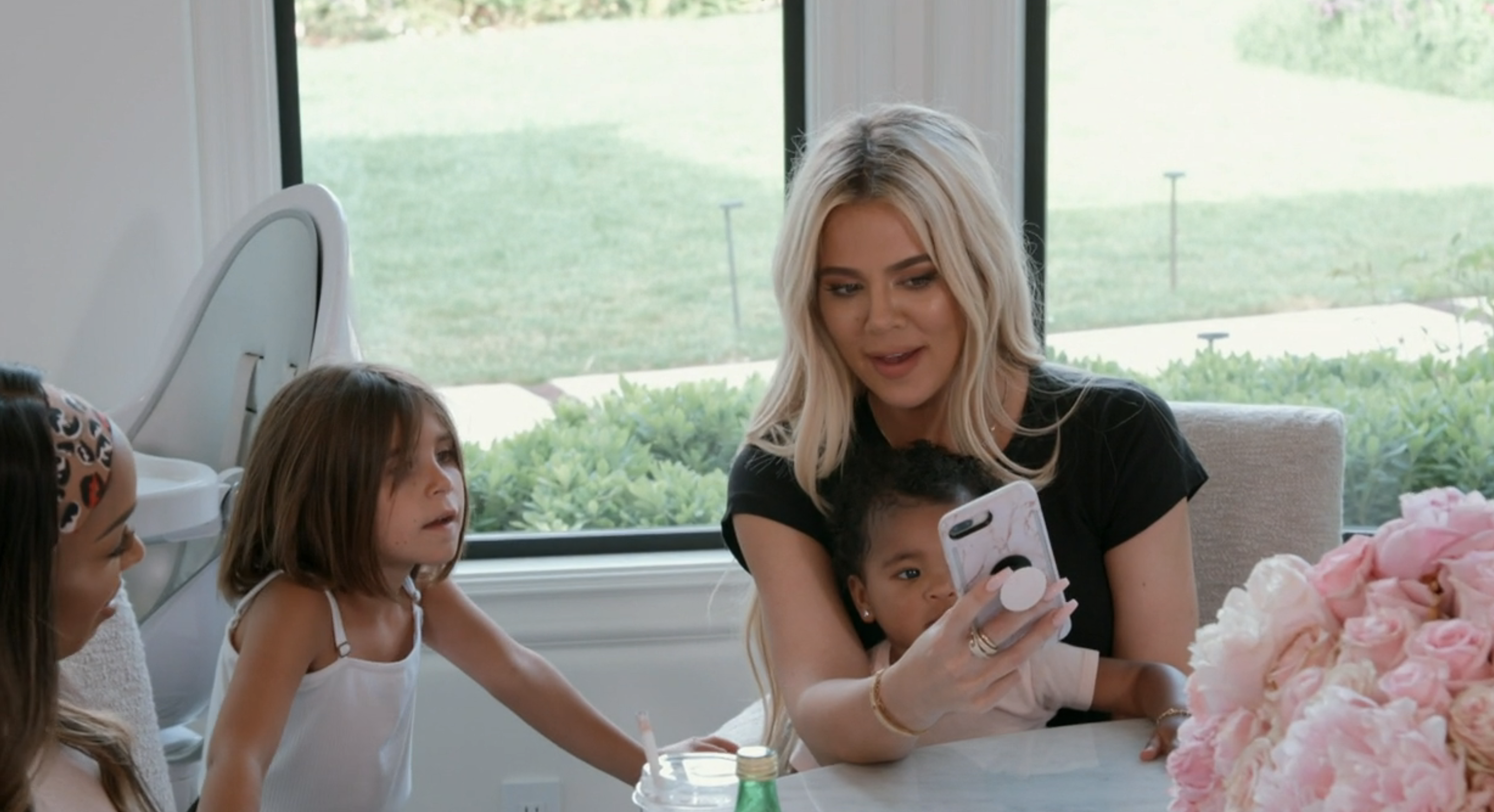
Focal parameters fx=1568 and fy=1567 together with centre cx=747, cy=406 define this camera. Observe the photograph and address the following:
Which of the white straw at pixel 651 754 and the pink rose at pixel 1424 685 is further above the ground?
the pink rose at pixel 1424 685

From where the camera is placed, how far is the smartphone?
1396mm

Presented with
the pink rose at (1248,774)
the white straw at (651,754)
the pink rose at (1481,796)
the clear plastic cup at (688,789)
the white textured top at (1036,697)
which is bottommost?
the white textured top at (1036,697)

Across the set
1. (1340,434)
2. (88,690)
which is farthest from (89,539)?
(1340,434)

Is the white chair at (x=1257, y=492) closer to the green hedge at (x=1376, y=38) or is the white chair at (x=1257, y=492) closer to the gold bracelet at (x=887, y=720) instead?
the gold bracelet at (x=887, y=720)

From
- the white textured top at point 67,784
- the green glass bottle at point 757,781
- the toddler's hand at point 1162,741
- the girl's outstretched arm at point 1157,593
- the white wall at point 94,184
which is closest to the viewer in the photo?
the green glass bottle at point 757,781

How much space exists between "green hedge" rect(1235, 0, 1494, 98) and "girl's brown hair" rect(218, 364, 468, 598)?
176 centimetres

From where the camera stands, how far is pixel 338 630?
194 centimetres

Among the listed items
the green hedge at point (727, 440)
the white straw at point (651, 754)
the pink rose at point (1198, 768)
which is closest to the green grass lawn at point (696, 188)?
the green hedge at point (727, 440)

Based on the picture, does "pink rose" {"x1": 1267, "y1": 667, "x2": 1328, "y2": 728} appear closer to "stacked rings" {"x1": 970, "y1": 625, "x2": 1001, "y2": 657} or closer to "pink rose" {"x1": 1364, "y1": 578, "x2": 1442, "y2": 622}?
"pink rose" {"x1": 1364, "y1": 578, "x2": 1442, "y2": 622}

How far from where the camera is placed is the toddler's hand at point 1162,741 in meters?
1.44

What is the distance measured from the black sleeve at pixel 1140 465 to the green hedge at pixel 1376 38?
1.23 m

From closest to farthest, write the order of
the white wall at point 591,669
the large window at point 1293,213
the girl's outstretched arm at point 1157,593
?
the girl's outstretched arm at point 1157,593 < the white wall at point 591,669 < the large window at point 1293,213

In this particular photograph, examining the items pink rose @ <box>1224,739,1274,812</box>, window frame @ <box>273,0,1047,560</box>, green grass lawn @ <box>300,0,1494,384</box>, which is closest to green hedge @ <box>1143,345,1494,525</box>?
green grass lawn @ <box>300,0,1494,384</box>

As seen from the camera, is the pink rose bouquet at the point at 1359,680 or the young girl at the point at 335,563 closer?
the pink rose bouquet at the point at 1359,680
